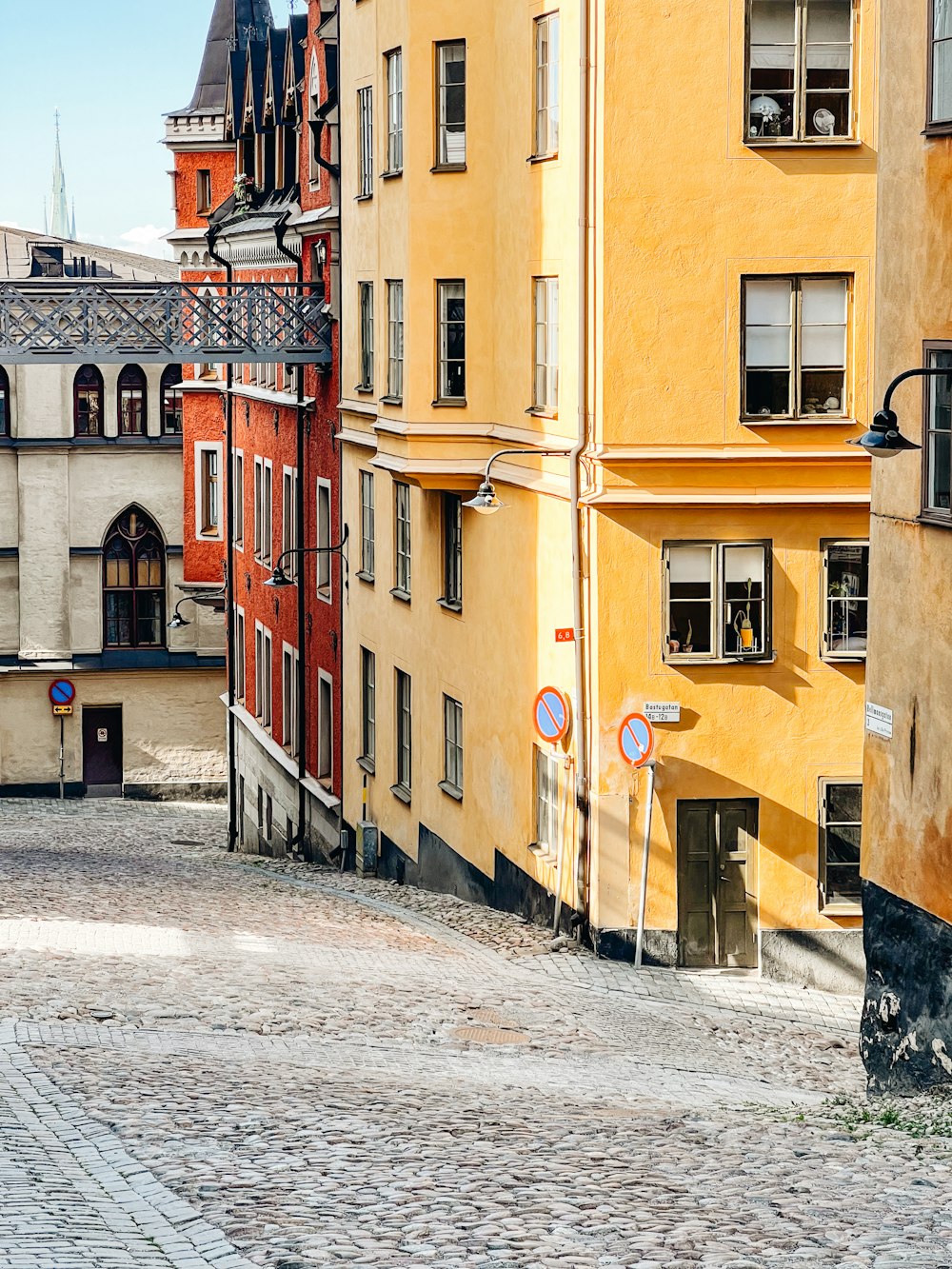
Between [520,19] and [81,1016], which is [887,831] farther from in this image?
[520,19]

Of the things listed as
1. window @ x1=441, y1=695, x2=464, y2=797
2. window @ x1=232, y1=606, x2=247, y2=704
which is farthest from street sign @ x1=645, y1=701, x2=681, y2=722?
window @ x1=232, y1=606, x2=247, y2=704

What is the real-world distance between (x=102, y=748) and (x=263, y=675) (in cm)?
1318

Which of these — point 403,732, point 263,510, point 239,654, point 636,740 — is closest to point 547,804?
point 636,740

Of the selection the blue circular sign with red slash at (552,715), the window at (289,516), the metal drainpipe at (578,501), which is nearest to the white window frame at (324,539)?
the window at (289,516)

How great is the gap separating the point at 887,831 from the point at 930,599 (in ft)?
6.61

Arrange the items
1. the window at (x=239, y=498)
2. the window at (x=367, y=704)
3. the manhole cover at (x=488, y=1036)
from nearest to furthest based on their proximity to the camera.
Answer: the manhole cover at (x=488, y=1036) < the window at (x=367, y=704) < the window at (x=239, y=498)

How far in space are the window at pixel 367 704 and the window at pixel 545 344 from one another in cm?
869

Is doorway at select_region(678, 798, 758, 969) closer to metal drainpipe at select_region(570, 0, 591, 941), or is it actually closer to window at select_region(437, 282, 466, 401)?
metal drainpipe at select_region(570, 0, 591, 941)

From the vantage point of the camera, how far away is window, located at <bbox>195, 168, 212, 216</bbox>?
47.8 m

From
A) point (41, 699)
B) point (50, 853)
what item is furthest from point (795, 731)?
point (41, 699)

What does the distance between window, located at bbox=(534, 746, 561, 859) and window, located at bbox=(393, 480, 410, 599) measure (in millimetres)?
5830

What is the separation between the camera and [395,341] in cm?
2552

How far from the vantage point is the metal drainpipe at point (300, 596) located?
109ft

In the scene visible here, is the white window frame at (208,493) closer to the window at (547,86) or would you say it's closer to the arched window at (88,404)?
the arched window at (88,404)
